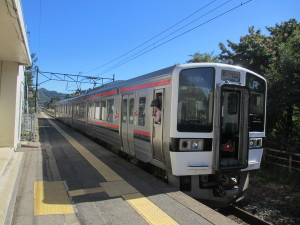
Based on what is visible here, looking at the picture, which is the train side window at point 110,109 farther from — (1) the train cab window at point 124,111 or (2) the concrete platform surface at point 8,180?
(2) the concrete platform surface at point 8,180

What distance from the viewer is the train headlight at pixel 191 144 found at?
18.3 ft

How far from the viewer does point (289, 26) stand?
45.3 feet

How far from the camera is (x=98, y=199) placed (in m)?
5.13

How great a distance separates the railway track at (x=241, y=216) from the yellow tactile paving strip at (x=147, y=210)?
2.25 meters

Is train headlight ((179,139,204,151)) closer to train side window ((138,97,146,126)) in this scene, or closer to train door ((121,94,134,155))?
train side window ((138,97,146,126))

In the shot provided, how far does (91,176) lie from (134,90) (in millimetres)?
2661

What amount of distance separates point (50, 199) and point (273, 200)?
225 inches

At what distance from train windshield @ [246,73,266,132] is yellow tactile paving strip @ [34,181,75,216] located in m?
4.09

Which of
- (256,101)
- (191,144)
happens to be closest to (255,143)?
(256,101)

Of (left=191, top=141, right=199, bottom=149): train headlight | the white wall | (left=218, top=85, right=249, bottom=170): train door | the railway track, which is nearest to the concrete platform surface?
the white wall

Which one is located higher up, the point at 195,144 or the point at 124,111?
the point at 124,111

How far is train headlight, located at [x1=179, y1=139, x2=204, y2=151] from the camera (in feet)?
18.3

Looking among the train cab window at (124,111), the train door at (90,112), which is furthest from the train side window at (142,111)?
the train door at (90,112)

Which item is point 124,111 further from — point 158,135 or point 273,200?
point 273,200
